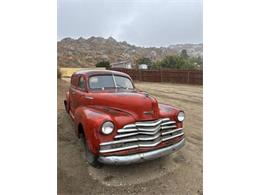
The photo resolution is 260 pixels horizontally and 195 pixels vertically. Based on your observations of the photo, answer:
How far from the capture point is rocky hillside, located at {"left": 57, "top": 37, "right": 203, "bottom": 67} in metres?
1.59

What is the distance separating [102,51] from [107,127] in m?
0.63

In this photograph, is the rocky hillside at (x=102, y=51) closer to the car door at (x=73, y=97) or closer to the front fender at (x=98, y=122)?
the front fender at (x=98, y=122)

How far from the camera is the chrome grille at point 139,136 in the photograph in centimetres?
156

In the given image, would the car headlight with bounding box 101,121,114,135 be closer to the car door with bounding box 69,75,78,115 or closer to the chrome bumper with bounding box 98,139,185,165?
the chrome bumper with bounding box 98,139,185,165

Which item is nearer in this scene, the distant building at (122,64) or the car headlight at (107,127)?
the car headlight at (107,127)

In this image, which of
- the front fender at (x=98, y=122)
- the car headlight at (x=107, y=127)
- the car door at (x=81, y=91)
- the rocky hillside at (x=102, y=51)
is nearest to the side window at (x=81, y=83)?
the car door at (x=81, y=91)

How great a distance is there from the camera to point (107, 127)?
1545mm

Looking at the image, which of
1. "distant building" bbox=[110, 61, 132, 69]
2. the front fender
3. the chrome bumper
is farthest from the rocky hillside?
the chrome bumper

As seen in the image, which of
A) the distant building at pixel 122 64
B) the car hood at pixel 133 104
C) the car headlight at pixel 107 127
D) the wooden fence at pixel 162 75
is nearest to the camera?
the car headlight at pixel 107 127

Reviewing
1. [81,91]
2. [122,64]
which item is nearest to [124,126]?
[122,64]

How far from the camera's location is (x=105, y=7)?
1.63 meters
